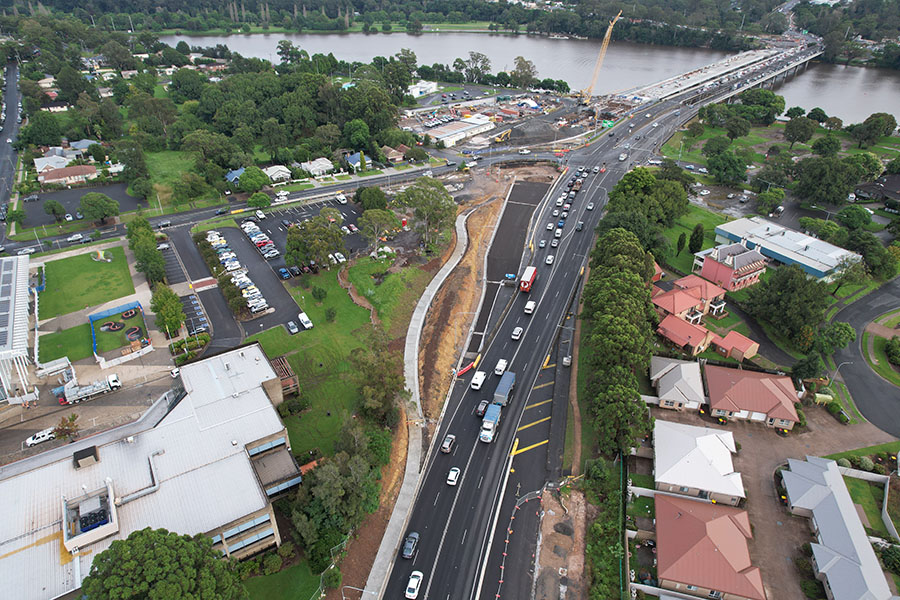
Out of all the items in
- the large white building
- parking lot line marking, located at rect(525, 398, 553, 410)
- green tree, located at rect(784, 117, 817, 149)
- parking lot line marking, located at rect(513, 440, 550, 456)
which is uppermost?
green tree, located at rect(784, 117, 817, 149)

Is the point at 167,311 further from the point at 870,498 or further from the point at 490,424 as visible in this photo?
the point at 870,498

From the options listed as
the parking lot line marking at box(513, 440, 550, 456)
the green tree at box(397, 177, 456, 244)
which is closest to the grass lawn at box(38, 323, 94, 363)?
the green tree at box(397, 177, 456, 244)

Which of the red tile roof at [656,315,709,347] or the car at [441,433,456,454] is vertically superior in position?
the red tile roof at [656,315,709,347]

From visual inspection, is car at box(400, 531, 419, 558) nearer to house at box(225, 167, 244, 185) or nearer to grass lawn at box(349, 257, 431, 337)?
grass lawn at box(349, 257, 431, 337)

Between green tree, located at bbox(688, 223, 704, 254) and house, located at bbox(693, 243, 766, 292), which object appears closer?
house, located at bbox(693, 243, 766, 292)

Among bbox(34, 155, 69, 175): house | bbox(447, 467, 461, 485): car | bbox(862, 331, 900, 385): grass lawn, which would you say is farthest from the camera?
bbox(34, 155, 69, 175): house
